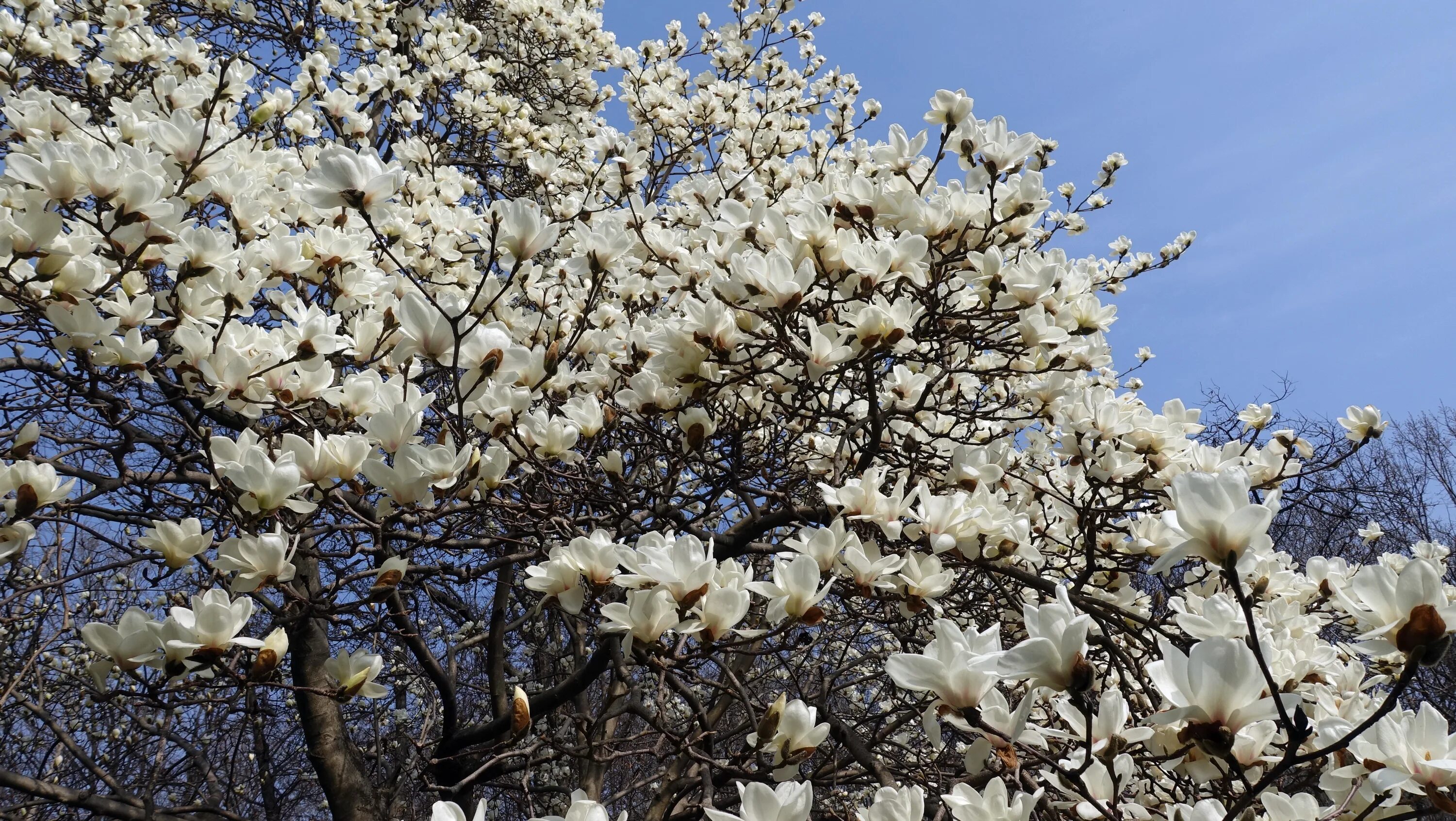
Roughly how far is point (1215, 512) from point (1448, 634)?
0.24m

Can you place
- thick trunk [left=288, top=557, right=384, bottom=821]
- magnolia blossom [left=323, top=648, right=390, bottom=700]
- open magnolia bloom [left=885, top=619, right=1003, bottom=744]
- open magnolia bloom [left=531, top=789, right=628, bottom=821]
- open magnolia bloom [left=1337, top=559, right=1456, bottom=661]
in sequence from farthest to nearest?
thick trunk [left=288, top=557, right=384, bottom=821]
magnolia blossom [left=323, top=648, right=390, bottom=700]
open magnolia bloom [left=531, top=789, right=628, bottom=821]
open magnolia bloom [left=885, top=619, right=1003, bottom=744]
open magnolia bloom [left=1337, top=559, right=1456, bottom=661]

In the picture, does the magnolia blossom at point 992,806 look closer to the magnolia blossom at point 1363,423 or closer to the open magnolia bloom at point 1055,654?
the open magnolia bloom at point 1055,654

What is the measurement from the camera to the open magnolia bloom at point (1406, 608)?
830 mm

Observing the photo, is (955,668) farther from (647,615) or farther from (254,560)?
(254,560)

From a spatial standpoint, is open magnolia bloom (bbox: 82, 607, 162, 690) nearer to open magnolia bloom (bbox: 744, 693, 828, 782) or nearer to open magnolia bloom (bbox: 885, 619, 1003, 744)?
open magnolia bloom (bbox: 744, 693, 828, 782)

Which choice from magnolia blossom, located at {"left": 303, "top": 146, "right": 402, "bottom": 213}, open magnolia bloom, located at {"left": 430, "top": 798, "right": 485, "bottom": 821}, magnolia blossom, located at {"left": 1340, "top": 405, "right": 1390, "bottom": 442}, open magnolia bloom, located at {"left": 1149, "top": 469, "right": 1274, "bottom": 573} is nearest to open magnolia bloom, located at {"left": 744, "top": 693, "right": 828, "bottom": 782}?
open magnolia bloom, located at {"left": 430, "top": 798, "right": 485, "bottom": 821}

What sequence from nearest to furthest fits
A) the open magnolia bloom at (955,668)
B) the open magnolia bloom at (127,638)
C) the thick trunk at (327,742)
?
the open magnolia bloom at (955,668)
the open magnolia bloom at (127,638)
the thick trunk at (327,742)

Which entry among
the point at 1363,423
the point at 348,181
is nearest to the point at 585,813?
the point at 348,181

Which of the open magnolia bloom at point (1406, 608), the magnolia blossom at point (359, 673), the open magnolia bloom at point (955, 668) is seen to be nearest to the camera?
the open magnolia bloom at point (1406, 608)

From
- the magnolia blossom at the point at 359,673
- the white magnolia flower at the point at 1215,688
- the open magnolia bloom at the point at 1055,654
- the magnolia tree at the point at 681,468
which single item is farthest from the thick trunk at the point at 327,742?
the white magnolia flower at the point at 1215,688

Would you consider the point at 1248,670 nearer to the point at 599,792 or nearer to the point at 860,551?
the point at 860,551

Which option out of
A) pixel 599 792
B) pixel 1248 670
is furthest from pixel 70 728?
pixel 1248 670

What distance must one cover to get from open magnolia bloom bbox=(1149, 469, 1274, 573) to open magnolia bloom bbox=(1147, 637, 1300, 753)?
0.36 ft

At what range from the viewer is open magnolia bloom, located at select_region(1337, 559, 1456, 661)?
32.7 inches
